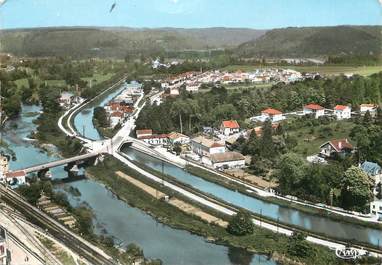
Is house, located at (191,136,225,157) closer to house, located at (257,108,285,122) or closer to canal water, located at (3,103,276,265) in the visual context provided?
house, located at (257,108,285,122)

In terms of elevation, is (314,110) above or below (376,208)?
above

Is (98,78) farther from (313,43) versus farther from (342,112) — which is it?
(342,112)

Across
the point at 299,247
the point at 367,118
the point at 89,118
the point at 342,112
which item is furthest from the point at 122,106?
the point at 299,247

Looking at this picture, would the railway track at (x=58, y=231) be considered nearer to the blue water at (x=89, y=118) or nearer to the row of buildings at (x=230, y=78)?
the blue water at (x=89, y=118)

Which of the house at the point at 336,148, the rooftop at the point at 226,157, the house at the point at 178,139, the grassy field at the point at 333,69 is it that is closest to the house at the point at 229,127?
the house at the point at 178,139

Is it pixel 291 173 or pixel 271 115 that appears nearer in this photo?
pixel 291 173

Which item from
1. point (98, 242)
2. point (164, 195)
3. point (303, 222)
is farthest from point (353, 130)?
point (98, 242)

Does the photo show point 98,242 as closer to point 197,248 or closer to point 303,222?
point 197,248
